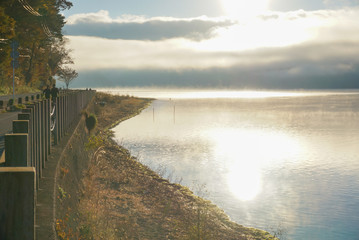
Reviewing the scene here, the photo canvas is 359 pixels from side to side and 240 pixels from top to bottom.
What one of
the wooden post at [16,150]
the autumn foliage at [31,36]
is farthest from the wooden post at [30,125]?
the autumn foliage at [31,36]

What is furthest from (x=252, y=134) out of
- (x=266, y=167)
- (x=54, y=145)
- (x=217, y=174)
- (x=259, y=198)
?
(x=54, y=145)

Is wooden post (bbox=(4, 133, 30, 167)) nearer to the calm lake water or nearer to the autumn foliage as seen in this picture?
the calm lake water

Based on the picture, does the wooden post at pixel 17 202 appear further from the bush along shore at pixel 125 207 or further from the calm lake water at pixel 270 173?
the calm lake water at pixel 270 173

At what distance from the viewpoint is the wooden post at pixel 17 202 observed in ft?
11.2

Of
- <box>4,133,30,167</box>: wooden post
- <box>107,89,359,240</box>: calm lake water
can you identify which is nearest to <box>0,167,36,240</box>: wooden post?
<box>4,133,30,167</box>: wooden post

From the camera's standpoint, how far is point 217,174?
1249 inches

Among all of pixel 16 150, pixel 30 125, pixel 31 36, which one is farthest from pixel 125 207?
pixel 31 36

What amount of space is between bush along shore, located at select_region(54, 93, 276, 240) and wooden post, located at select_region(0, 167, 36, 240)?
3.39m

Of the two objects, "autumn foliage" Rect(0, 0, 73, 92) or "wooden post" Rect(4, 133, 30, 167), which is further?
"autumn foliage" Rect(0, 0, 73, 92)

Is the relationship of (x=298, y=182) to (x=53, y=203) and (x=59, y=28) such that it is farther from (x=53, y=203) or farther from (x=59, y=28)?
(x=59, y=28)

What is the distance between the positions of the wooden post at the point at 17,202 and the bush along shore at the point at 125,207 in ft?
11.1

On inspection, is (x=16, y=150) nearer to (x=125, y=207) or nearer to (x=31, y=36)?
(x=125, y=207)

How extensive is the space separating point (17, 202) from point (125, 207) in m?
13.7

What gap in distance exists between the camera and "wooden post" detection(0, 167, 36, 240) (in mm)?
3402
